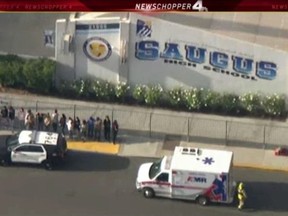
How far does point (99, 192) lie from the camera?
1161 inches

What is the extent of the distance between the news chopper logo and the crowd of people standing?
4.34 meters

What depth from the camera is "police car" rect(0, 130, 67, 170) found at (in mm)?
30609

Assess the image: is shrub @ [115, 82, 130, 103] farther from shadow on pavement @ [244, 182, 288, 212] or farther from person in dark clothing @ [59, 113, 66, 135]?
shadow on pavement @ [244, 182, 288, 212]

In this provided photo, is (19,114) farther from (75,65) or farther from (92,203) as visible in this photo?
(92,203)

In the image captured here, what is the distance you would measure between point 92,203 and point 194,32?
34.6 feet

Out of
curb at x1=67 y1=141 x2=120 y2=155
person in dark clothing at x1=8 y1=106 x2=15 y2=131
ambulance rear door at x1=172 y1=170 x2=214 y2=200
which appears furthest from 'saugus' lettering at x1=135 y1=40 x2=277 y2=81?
ambulance rear door at x1=172 y1=170 x2=214 y2=200

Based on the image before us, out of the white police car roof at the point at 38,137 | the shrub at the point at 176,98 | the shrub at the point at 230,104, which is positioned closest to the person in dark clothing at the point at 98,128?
the white police car roof at the point at 38,137

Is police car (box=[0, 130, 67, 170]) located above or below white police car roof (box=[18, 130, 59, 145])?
below

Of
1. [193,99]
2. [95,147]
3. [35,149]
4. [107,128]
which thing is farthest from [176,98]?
[35,149]

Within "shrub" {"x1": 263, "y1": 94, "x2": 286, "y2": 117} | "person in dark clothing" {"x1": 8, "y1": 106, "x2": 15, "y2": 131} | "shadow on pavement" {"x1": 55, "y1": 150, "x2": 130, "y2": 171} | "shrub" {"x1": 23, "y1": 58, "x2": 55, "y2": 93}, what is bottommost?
"shadow on pavement" {"x1": 55, "y1": 150, "x2": 130, "y2": 171}

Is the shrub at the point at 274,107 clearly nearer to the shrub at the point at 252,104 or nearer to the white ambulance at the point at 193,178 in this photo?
the shrub at the point at 252,104

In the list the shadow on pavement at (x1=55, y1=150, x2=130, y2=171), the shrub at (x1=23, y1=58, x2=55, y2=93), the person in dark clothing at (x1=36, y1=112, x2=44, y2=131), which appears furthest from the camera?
the shrub at (x1=23, y1=58, x2=55, y2=93)

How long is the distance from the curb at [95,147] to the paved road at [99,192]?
1.55 feet

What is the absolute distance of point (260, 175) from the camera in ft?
102
